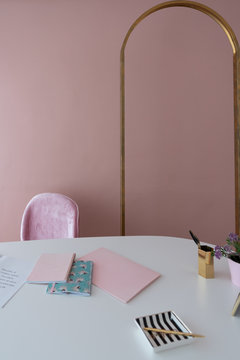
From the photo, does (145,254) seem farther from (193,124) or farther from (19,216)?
(19,216)

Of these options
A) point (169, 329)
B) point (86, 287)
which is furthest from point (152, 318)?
point (86, 287)

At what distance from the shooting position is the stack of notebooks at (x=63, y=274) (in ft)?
2.46

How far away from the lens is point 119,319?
24.5 inches

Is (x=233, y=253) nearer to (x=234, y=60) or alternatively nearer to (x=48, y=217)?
(x=48, y=217)

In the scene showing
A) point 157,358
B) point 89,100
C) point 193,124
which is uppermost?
point 89,100

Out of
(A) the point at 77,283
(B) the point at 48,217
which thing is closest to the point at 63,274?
(A) the point at 77,283

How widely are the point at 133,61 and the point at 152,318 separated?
6.23 feet

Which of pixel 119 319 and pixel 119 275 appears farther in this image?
pixel 119 275

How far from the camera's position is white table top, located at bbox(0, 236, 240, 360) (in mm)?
518

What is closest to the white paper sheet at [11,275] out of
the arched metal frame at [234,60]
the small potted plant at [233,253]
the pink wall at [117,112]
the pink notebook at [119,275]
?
the pink notebook at [119,275]

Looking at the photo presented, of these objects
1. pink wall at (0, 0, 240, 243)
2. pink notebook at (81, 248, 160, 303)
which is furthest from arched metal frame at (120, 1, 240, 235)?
pink notebook at (81, 248, 160, 303)

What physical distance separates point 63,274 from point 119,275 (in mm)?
187

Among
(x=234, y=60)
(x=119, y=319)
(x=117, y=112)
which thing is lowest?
(x=119, y=319)

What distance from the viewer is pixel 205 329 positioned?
58cm
